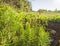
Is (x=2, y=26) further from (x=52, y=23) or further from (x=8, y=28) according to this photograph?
(x=52, y=23)

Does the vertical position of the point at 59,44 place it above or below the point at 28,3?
below

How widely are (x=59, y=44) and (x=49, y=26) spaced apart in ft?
2.04

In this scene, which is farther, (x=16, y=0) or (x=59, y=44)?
(x=16, y=0)

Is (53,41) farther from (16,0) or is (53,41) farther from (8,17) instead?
(16,0)

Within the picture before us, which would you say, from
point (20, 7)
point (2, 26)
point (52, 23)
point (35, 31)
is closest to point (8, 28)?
point (2, 26)

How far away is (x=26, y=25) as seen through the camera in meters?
8.88

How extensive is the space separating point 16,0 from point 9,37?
3.60 m

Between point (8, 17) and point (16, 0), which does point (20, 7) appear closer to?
point (16, 0)

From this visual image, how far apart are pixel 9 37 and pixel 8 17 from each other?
1.92 feet

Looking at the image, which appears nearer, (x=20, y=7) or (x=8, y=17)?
(x=8, y=17)

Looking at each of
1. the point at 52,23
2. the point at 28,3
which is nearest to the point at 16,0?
the point at 28,3

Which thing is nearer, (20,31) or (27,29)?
(27,29)

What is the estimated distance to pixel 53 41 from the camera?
9.07 metres

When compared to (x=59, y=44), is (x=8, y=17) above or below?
above
